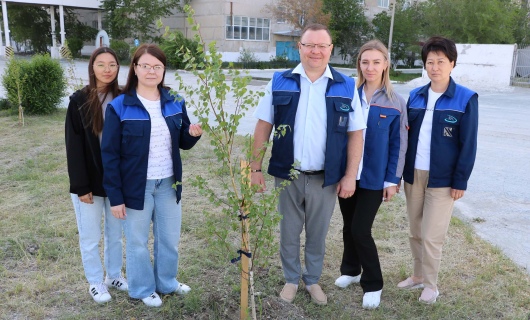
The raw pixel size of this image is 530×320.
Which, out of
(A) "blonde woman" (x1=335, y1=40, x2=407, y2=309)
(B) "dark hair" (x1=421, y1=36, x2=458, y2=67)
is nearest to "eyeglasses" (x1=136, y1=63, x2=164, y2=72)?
(A) "blonde woman" (x1=335, y1=40, x2=407, y2=309)

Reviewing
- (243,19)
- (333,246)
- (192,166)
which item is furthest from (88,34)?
(333,246)

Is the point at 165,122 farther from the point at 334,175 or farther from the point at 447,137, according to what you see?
the point at 447,137

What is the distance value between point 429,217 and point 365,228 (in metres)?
0.47

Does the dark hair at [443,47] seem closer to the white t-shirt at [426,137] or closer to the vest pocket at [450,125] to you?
the white t-shirt at [426,137]

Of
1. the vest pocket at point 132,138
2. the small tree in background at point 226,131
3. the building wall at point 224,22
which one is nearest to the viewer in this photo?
the small tree in background at point 226,131

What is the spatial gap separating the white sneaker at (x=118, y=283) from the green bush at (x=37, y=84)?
8771mm

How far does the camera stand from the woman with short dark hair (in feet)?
10.1

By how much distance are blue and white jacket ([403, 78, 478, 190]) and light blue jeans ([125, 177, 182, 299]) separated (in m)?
1.72

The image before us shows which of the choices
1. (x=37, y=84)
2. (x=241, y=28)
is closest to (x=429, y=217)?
(x=37, y=84)

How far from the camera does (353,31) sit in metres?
39.2

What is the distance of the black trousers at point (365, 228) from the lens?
10.4 ft

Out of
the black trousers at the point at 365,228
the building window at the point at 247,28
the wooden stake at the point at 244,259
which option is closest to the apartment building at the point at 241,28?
the building window at the point at 247,28

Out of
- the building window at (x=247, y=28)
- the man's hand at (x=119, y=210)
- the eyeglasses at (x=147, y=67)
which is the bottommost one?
the man's hand at (x=119, y=210)

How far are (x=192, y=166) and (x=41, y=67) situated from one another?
21.1ft
